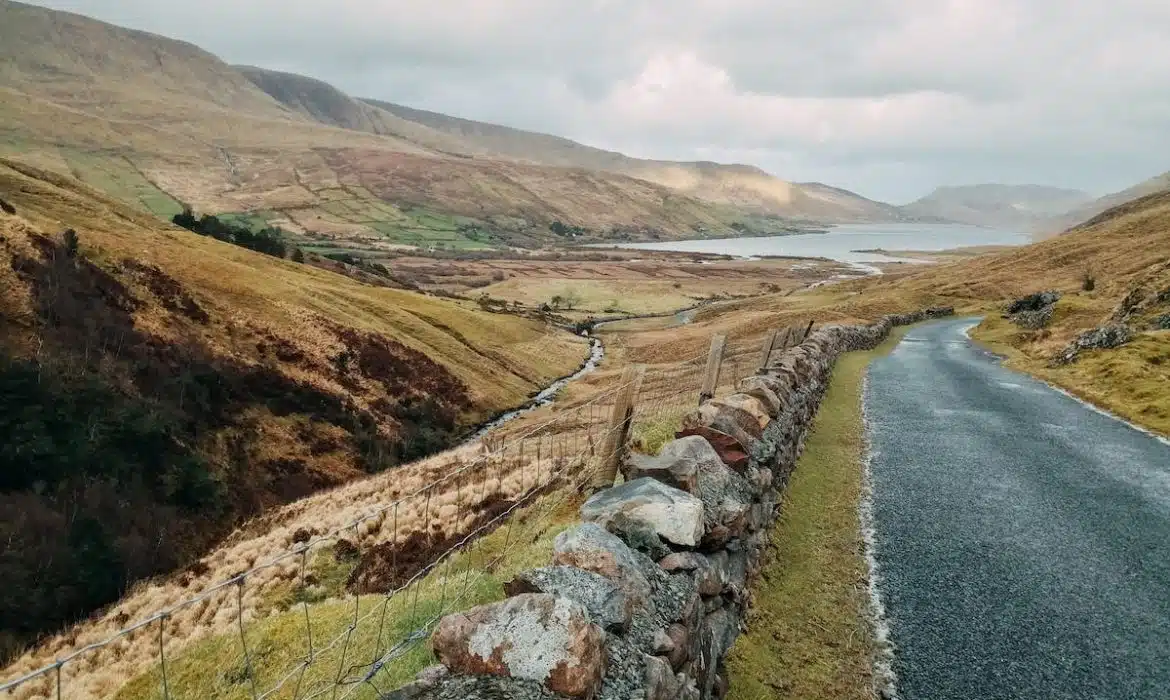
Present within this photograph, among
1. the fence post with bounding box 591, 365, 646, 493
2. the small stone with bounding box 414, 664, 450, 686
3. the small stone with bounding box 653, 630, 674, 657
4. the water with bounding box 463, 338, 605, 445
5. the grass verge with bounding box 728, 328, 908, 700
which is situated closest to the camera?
the small stone with bounding box 414, 664, 450, 686

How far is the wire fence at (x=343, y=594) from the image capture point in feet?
23.9

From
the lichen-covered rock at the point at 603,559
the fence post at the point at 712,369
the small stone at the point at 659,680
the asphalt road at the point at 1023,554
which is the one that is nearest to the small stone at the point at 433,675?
the lichen-covered rock at the point at 603,559

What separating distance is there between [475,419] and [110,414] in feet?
88.8

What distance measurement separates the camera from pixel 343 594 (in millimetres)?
16969

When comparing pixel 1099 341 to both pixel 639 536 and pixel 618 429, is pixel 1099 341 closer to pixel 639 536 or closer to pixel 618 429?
pixel 618 429

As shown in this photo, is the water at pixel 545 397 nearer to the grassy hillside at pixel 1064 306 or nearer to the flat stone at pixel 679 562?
the grassy hillside at pixel 1064 306

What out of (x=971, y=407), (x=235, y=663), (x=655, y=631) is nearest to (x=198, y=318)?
(x=235, y=663)

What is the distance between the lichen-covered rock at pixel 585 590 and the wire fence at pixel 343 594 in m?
1.34

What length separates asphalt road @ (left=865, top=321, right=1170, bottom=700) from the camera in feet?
29.6

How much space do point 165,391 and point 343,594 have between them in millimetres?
31018

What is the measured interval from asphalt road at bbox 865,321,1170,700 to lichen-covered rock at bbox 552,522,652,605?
4665 mm

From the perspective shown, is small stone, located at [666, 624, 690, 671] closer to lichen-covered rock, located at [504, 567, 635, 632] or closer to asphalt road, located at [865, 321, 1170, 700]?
lichen-covered rock, located at [504, 567, 635, 632]

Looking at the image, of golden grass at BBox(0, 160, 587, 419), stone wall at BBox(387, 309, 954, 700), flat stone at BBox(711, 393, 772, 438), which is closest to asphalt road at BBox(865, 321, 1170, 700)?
stone wall at BBox(387, 309, 954, 700)

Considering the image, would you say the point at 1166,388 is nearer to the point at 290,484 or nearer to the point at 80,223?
the point at 290,484
